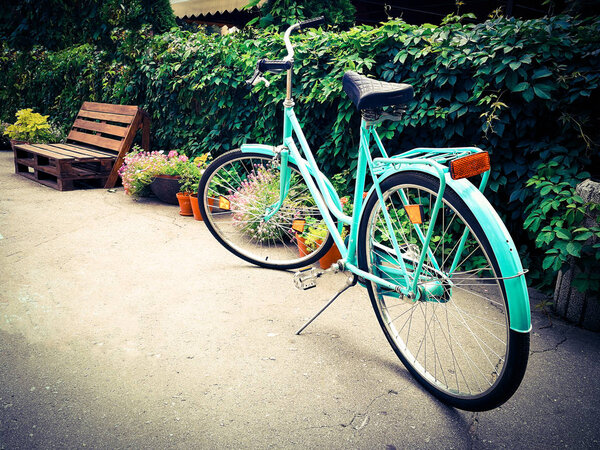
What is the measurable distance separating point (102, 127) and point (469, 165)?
560cm

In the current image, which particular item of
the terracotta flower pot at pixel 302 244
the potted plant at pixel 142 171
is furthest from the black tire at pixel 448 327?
the potted plant at pixel 142 171

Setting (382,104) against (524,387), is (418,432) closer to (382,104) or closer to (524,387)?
(524,387)

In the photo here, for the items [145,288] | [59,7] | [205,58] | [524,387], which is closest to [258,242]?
[145,288]

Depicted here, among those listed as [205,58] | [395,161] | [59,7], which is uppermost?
[59,7]

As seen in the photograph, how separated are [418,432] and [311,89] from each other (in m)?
3.18

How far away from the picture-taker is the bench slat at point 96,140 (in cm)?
547

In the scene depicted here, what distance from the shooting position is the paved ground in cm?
169

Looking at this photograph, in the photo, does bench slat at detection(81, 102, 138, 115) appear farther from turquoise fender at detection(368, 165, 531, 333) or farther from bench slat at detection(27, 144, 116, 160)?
turquoise fender at detection(368, 165, 531, 333)

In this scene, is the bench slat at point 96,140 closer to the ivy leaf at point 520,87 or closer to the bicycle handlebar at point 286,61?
the bicycle handlebar at point 286,61

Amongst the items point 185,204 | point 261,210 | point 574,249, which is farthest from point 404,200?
point 185,204

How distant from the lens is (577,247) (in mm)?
2338

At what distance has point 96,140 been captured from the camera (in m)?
5.80

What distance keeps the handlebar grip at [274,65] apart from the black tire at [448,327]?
1161 mm

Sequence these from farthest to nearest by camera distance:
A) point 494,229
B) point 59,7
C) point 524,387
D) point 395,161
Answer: point 59,7, point 524,387, point 395,161, point 494,229
